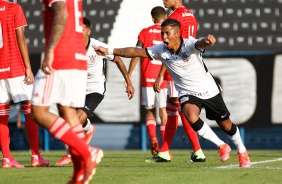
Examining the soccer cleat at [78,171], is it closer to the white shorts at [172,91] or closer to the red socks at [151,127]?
the white shorts at [172,91]

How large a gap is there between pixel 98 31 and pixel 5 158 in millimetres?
8192

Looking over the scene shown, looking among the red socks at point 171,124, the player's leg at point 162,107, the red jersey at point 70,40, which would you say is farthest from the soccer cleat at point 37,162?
the player's leg at point 162,107

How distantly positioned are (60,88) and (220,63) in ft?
32.6

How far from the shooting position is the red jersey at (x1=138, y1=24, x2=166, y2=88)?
13484 millimetres

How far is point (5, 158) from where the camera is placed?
1036cm

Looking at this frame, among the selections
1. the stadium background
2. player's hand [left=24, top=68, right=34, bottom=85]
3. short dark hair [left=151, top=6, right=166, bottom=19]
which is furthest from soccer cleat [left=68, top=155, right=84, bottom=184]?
the stadium background

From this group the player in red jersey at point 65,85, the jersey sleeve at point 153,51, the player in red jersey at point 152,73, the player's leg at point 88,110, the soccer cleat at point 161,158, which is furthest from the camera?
the player in red jersey at point 152,73

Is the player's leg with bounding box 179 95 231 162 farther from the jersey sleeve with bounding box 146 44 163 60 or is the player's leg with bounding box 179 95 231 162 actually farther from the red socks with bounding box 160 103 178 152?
the red socks with bounding box 160 103 178 152

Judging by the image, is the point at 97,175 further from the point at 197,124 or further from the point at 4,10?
the point at 4,10

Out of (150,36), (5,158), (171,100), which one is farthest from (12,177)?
(150,36)

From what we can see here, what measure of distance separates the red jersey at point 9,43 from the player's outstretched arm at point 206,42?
226 cm

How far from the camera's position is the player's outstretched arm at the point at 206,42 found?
28.8 feet

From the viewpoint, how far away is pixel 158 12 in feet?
43.6


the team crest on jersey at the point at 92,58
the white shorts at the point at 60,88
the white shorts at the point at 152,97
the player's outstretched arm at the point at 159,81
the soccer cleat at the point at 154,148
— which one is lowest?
the soccer cleat at the point at 154,148
